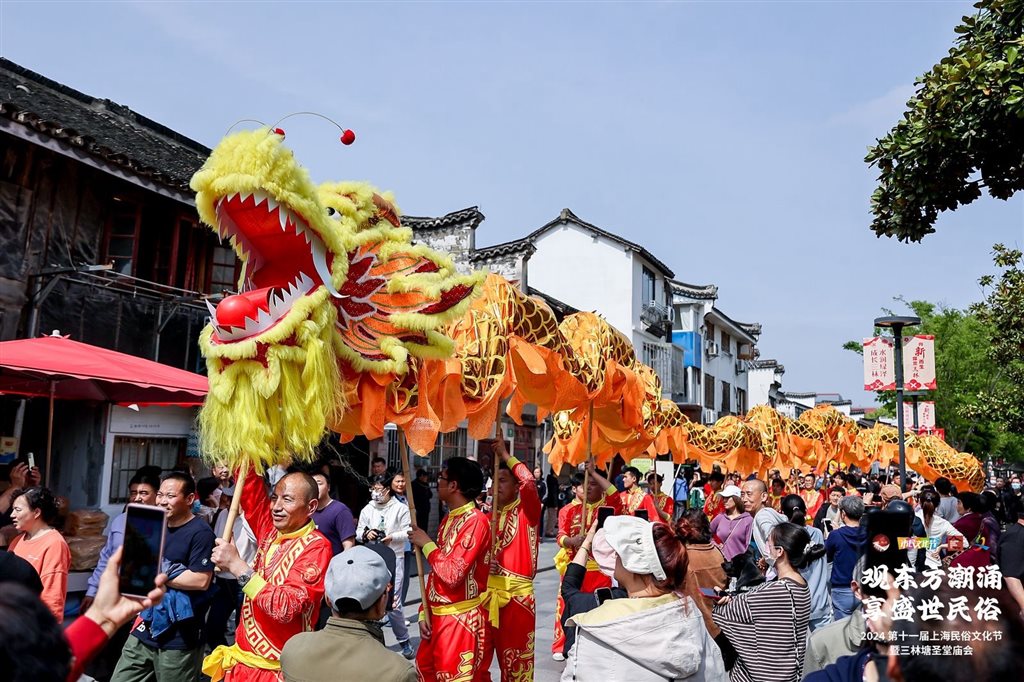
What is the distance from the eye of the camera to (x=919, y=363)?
531 inches

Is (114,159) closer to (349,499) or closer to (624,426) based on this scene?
(624,426)

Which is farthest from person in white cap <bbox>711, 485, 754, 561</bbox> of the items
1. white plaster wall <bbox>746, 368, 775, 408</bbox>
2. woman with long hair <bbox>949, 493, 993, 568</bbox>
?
white plaster wall <bbox>746, 368, 775, 408</bbox>

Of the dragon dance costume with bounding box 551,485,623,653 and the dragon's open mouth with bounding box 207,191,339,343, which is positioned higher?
the dragon's open mouth with bounding box 207,191,339,343

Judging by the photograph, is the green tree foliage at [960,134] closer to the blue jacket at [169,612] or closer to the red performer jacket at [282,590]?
the red performer jacket at [282,590]

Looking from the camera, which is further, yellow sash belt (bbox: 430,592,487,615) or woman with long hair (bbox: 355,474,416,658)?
woman with long hair (bbox: 355,474,416,658)

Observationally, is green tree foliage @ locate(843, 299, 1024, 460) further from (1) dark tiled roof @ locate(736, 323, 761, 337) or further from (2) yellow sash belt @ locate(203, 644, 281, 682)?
(2) yellow sash belt @ locate(203, 644, 281, 682)

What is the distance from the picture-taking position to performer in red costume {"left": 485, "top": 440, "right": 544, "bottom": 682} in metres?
4.70

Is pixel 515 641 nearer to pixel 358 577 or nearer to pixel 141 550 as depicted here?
pixel 358 577

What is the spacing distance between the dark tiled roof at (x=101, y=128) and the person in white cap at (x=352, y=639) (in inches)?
283

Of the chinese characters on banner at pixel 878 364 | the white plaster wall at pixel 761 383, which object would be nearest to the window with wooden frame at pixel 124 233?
the chinese characters on banner at pixel 878 364

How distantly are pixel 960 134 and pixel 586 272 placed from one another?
71.9 ft

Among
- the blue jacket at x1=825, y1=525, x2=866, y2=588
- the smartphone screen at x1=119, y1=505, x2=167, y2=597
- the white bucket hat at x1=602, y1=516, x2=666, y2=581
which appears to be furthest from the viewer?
the blue jacket at x1=825, y1=525, x2=866, y2=588

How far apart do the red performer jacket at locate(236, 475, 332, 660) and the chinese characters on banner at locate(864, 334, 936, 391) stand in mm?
12184

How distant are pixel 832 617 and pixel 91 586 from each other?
4.80 metres
